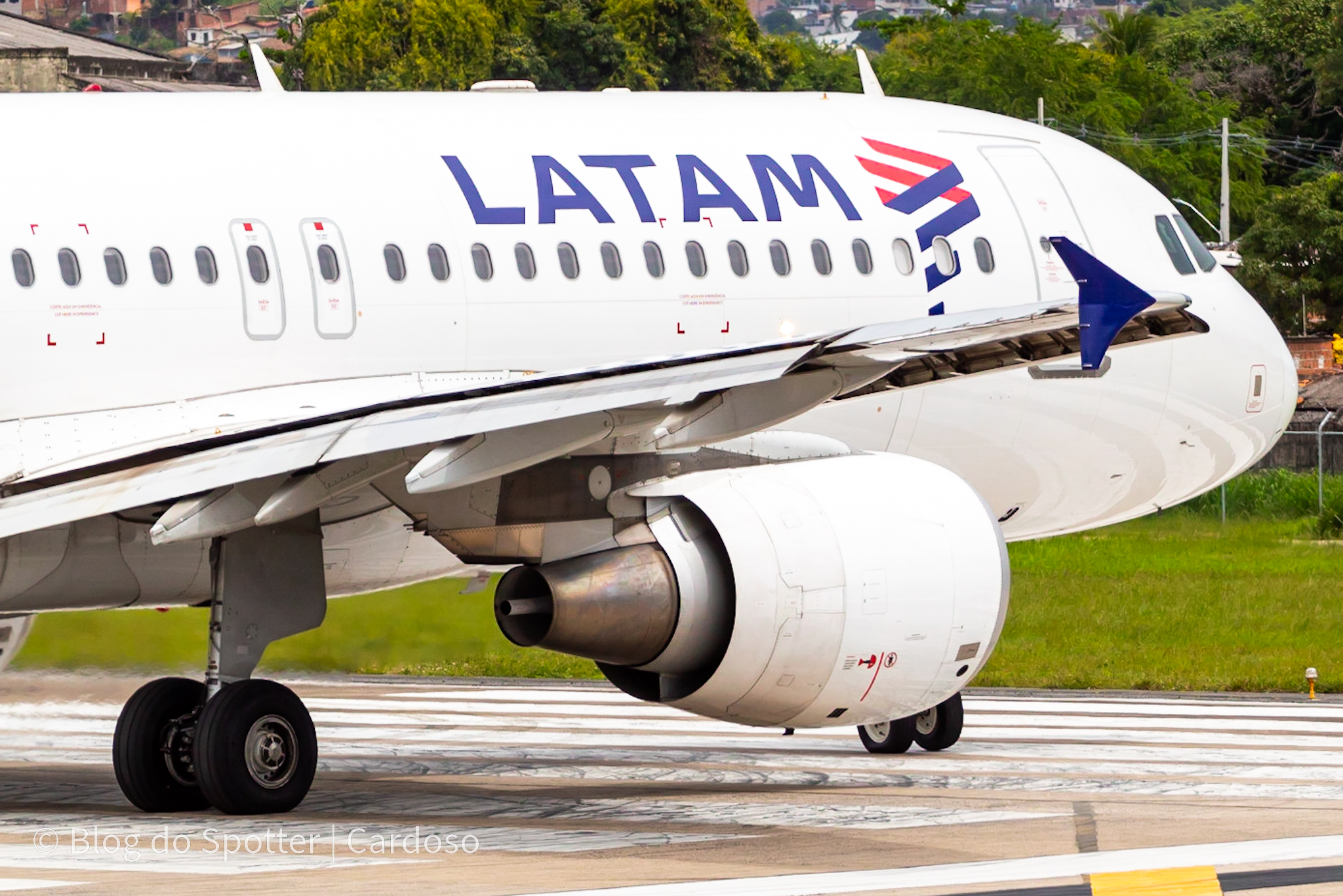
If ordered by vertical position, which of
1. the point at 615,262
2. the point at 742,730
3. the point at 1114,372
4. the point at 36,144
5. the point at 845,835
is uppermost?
the point at 36,144

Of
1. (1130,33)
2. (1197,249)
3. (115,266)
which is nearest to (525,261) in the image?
(115,266)

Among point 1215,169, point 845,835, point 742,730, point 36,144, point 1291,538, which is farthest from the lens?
point 1215,169

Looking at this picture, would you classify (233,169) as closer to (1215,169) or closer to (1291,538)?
(1291,538)

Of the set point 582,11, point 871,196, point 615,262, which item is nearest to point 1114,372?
point 871,196

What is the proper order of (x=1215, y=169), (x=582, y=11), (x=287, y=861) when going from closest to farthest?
1. (x=287, y=861)
2. (x=582, y=11)
3. (x=1215, y=169)

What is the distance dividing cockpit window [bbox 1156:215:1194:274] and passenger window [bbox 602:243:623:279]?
4939 millimetres

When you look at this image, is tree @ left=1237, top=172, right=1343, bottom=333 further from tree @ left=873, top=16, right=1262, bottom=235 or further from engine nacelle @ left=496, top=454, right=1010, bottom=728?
engine nacelle @ left=496, top=454, right=1010, bottom=728

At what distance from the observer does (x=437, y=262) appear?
612 inches

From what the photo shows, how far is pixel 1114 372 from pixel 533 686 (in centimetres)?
1018

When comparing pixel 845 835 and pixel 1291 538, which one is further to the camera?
pixel 1291 538

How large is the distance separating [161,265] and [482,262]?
2.19 meters

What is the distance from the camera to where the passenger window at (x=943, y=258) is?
17.3 m

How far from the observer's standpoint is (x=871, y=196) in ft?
56.4

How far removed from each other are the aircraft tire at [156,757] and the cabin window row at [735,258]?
10.5ft
